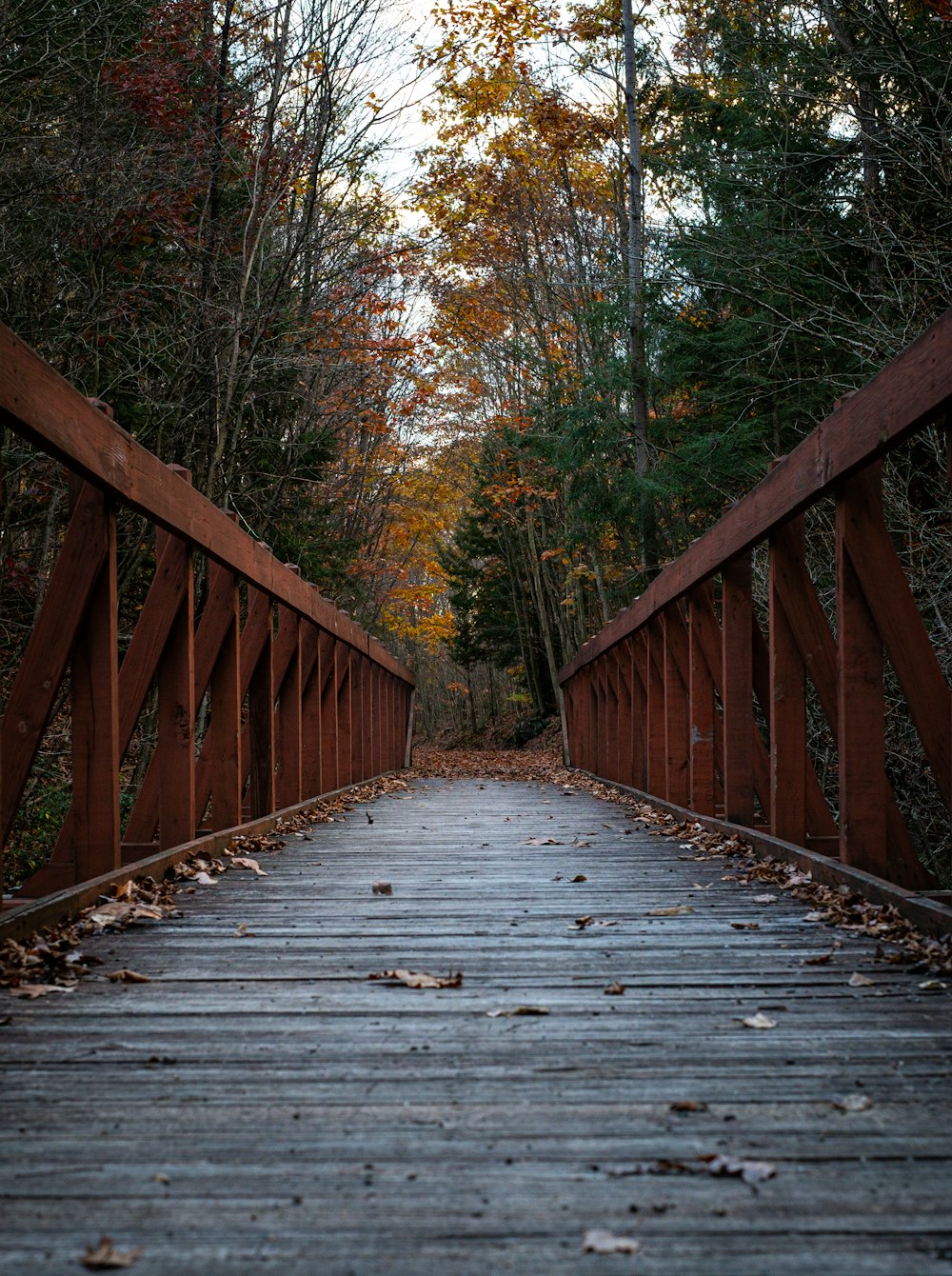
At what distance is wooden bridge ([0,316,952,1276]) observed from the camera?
5.14 feet

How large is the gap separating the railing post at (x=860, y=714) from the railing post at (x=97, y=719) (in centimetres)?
257

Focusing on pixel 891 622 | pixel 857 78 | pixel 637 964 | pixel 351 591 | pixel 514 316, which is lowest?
pixel 637 964

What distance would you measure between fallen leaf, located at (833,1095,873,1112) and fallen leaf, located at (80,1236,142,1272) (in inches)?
47.3

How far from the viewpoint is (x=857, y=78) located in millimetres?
9180

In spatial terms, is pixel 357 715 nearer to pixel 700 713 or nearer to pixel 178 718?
pixel 700 713

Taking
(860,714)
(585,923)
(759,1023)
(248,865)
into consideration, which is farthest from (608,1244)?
(248,865)

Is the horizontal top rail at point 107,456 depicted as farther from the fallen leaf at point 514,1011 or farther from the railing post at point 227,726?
the fallen leaf at point 514,1011

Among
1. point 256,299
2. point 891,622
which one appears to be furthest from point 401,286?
point 891,622

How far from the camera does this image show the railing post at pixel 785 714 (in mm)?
4922

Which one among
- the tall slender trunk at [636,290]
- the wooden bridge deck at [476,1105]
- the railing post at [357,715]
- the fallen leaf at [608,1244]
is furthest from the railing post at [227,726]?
the tall slender trunk at [636,290]

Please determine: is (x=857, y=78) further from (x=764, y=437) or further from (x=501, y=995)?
(x=501, y=995)

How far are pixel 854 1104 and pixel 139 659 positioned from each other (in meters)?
3.37

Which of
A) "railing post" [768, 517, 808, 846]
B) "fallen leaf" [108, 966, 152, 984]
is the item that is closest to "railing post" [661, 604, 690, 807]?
"railing post" [768, 517, 808, 846]

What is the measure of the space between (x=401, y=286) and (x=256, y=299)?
4605mm
